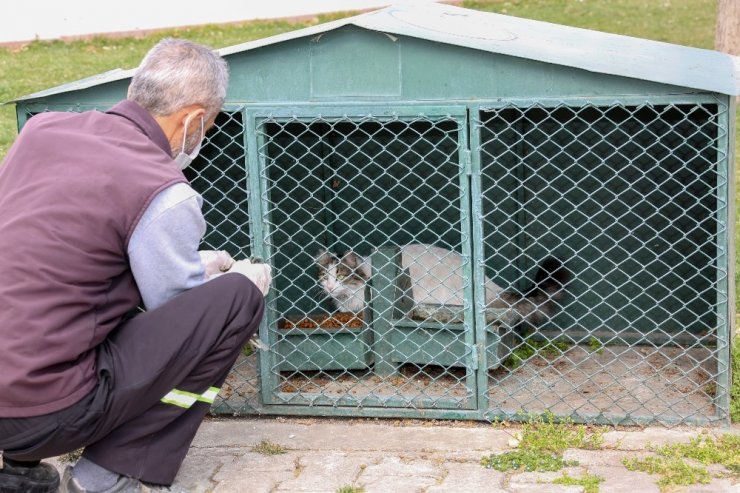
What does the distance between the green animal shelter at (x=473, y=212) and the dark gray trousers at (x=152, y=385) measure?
849mm

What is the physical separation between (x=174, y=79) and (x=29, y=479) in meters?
1.47

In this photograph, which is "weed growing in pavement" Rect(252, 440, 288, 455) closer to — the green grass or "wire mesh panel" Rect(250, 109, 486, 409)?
"wire mesh panel" Rect(250, 109, 486, 409)

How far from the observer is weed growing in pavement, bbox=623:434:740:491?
343cm

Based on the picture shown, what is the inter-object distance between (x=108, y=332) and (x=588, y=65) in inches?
81.2

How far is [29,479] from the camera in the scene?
3.29 metres

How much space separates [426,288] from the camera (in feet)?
15.9

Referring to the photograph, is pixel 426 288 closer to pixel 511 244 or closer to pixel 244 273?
pixel 511 244

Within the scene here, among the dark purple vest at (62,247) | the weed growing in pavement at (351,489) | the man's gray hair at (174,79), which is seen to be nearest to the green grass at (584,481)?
the weed growing in pavement at (351,489)

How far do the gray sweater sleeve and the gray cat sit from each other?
189 cm

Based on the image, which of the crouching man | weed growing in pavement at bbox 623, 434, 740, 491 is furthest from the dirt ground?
the crouching man

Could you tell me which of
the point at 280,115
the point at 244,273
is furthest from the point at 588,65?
the point at 244,273

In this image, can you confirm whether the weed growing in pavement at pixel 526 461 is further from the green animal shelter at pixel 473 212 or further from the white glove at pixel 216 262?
the white glove at pixel 216 262

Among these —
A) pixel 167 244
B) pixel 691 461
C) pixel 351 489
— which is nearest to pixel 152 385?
pixel 167 244

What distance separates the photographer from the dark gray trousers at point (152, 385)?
2.87 m
